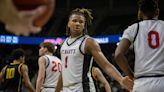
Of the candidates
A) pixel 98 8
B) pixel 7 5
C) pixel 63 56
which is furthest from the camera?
pixel 98 8

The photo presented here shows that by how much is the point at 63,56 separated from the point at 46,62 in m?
1.33

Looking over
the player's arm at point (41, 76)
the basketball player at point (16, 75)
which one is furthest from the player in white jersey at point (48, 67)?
the basketball player at point (16, 75)

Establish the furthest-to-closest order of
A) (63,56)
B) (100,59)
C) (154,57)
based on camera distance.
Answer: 1. (63,56)
2. (100,59)
3. (154,57)

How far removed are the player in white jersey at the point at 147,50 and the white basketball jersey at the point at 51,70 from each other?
6.75 ft

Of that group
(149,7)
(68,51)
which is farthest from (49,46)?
(149,7)

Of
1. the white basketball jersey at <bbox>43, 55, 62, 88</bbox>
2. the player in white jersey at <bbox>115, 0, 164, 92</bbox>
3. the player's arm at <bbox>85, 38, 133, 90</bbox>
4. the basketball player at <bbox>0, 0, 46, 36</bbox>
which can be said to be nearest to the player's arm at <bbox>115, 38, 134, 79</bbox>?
the player in white jersey at <bbox>115, 0, 164, 92</bbox>

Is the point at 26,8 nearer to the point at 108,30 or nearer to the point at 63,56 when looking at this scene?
the point at 63,56

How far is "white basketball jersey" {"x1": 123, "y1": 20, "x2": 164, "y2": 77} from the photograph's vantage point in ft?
9.46

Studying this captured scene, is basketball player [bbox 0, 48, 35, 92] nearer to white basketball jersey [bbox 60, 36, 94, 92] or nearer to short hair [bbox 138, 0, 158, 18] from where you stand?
white basketball jersey [bbox 60, 36, 94, 92]

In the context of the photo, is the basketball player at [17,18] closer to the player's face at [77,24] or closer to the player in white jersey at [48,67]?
the player's face at [77,24]

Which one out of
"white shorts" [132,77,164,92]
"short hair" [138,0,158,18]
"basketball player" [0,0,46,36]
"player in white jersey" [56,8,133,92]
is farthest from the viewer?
"player in white jersey" [56,8,133,92]

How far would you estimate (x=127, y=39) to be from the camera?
9.77ft

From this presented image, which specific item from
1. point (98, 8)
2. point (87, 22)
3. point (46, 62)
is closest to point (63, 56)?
point (87, 22)

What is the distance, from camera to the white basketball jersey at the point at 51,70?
494 cm
